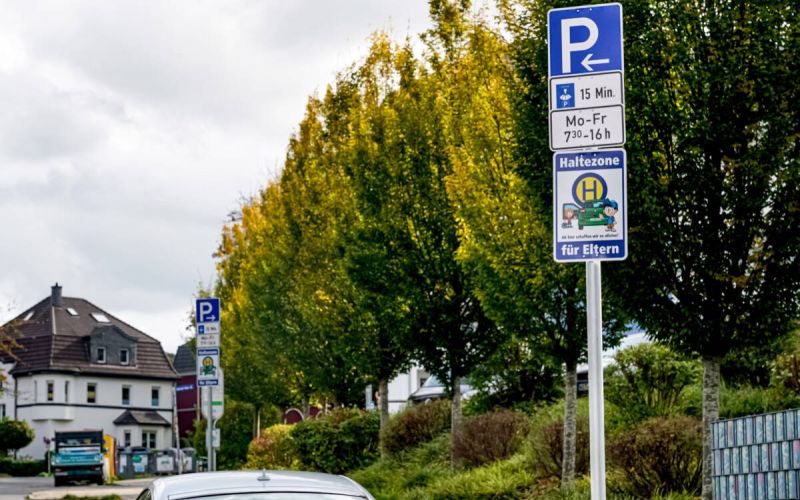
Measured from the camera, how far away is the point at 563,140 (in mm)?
7184

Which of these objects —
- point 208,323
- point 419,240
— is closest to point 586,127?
point 419,240

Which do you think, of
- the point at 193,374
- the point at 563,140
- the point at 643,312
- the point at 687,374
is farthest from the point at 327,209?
the point at 193,374

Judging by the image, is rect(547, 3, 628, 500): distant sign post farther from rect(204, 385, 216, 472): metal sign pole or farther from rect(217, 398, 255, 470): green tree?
rect(217, 398, 255, 470): green tree

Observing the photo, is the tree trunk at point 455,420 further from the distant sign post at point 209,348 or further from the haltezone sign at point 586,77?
the haltezone sign at point 586,77

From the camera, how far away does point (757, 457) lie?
10.1 metres

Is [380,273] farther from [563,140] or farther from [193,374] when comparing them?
[193,374]

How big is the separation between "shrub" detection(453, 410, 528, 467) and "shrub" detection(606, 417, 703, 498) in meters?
4.88

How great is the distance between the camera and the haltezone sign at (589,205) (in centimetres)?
698

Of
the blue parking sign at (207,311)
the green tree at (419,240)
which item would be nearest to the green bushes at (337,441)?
the green tree at (419,240)

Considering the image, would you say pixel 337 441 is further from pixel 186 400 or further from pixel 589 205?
pixel 186 400

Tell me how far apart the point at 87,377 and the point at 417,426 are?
5865 cm

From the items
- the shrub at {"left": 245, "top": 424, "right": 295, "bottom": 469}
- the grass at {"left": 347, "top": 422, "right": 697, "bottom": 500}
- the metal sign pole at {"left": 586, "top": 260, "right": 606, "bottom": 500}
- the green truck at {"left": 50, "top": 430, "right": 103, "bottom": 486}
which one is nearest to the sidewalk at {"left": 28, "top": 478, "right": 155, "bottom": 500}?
the shrub at {"left": 245, "top": 424, "right": 295, "bottom": 469}

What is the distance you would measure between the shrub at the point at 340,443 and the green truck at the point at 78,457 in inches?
955

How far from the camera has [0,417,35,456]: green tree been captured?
65.5 metres
